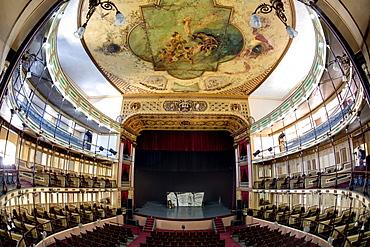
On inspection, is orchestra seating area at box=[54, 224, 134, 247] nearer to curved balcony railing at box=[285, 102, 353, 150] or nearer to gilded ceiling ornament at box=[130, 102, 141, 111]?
gilded ceiling ornament at box=[130, 102, 141, 111]

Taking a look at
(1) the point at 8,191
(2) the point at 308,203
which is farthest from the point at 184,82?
(1) the point at 8,191

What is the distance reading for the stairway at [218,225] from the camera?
17.7 metres

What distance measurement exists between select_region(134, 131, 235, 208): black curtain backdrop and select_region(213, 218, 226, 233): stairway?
692 centimetres

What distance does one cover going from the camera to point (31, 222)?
10.9 m

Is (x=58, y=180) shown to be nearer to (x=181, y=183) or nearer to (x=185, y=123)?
(x=185, y=123)

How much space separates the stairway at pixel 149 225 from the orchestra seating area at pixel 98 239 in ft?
8.02

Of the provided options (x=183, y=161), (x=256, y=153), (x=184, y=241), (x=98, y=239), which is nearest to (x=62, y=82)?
(x=98, y=239)

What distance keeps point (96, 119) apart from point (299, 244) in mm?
15642

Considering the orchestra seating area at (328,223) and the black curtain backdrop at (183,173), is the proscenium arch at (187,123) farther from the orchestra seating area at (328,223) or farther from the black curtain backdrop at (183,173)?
the orchestra seating area at (328,223)

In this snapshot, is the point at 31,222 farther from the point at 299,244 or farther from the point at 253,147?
the point at 253,147

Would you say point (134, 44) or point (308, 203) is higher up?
point (134, 44)

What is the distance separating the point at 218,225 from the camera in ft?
59.7

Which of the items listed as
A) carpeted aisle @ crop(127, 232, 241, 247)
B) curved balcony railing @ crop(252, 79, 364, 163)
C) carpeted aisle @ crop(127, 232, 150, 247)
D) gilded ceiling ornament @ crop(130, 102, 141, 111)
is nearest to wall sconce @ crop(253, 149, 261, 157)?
curved balcony railing @ crop(252, 79, 364, 163)

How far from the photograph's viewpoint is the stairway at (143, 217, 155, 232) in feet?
57.8
